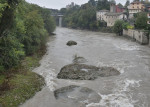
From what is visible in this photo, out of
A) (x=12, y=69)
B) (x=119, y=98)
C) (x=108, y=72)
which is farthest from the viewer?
(x=108, y=72)

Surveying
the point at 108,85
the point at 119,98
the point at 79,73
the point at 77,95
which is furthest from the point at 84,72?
the point at 119,98

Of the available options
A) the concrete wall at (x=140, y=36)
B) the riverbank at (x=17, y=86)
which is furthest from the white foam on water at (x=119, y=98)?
the concrete wall at (x=140, y=36)

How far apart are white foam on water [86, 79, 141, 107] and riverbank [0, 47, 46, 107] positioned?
5.18 meters

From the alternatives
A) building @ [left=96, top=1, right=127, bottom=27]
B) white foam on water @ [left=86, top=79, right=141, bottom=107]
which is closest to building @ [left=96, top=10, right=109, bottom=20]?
building @ [left=96, top=1, right=127, bottom=27]

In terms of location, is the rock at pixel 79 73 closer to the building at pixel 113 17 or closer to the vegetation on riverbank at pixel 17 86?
the vegetation on riverbank at pixel 17 86

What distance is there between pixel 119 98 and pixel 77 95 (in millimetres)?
3309

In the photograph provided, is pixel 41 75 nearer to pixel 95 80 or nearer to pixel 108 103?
pixel 95 80

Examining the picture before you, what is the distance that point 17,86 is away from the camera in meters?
17.7

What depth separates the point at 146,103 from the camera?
15.7m

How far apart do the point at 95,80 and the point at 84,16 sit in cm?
7886

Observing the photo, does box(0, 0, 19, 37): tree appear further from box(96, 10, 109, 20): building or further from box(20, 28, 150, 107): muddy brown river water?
box(96, 10, 109, 20): building

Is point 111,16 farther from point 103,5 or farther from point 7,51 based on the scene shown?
point 7,51

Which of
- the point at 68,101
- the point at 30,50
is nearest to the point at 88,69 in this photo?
the point at 68,101

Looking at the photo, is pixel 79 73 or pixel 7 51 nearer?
pixel 7 51
